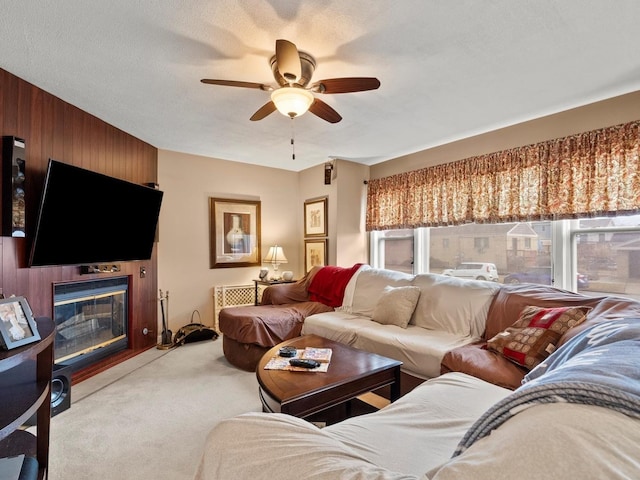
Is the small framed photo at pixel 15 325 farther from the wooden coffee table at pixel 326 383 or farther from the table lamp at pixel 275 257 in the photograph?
the table lamp at pixel 275 257

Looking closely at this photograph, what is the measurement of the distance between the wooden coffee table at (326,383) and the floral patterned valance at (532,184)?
211 cm

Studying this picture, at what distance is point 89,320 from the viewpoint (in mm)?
3250

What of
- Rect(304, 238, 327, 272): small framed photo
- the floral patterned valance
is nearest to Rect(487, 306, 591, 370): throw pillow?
the floral patterned valance

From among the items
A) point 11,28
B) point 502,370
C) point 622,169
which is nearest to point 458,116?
point 622,169

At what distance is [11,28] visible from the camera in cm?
184

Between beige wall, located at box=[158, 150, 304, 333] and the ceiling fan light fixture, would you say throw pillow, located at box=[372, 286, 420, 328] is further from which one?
beige wall, located at box=[158, 150, 304, 333]

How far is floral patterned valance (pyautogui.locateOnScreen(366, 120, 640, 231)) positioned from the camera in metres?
2.58

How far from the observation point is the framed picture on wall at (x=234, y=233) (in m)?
4.52

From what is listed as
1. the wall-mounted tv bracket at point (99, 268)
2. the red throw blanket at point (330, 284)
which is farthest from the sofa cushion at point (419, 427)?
the wall-mounted tv bracket at point (99, 268)

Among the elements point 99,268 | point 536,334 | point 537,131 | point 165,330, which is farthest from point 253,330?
point 537,131

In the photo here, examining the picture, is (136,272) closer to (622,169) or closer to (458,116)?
(458,116)

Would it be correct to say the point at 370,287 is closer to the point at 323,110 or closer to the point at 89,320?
the point at 323,110

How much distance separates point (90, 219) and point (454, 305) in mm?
3305

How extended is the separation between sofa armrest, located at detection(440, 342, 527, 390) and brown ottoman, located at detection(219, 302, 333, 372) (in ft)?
5.36
